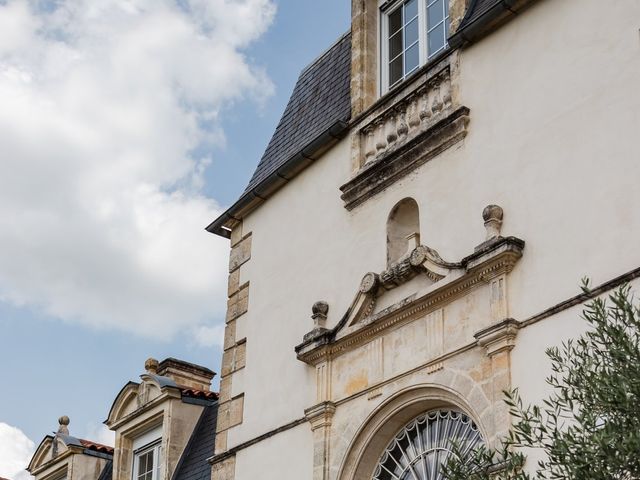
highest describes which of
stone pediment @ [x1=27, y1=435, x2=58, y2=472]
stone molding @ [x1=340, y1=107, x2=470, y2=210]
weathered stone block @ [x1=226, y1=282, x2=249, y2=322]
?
stone molding @ [x1=340, y1=107, x2=470, y2=210]

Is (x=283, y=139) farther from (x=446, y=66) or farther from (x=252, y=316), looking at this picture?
(x=446, y=66)

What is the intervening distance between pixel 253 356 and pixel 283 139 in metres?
2.57

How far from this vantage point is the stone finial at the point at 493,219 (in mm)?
9601

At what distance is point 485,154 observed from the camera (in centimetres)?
1010

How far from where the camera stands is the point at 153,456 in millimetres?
15023

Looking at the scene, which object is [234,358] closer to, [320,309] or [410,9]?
[320,309]

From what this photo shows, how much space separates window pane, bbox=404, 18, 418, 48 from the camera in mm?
11875

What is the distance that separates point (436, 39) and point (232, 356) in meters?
3.93

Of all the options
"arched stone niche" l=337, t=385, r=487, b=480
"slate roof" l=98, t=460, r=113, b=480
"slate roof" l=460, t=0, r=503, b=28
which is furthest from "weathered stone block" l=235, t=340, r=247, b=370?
"slate roof" l=98, t=460, r=113, b=480

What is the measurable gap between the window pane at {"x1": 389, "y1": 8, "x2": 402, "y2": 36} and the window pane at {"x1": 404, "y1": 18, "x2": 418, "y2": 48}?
0.20 m

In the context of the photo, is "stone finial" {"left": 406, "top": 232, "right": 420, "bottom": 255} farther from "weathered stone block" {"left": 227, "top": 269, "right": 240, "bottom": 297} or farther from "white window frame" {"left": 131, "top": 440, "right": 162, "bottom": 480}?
"white window frame" {"left": 131, "top": 440, "right": 162, "bottom": 480}

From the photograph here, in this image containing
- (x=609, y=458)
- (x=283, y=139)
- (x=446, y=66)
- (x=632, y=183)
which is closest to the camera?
(x=609, y=458)

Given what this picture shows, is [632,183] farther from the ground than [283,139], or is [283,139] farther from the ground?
[283,139]

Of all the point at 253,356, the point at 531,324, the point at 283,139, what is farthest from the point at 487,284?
the point at 283,139
